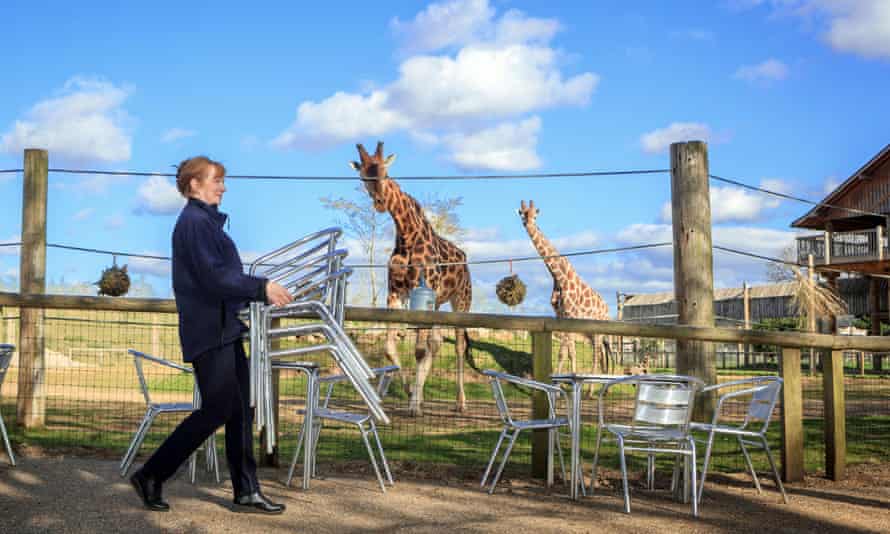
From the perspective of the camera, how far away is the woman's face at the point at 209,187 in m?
4.06

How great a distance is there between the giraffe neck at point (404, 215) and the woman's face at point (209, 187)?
257 inches

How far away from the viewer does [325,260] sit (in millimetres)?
3961

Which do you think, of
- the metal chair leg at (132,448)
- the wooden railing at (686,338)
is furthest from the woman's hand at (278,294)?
the wooden railing at (686,338)

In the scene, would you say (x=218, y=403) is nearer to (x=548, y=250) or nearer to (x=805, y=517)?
(x=805, y=517)

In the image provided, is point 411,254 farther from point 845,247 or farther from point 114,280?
point 845,247

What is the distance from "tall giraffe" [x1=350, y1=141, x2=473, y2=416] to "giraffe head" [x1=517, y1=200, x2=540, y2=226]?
1.97 metres

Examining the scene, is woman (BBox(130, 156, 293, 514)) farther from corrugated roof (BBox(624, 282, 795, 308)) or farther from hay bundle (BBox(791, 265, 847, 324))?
corrugated roof (BBox(624, 282, 795, 308))

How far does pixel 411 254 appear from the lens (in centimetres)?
1082

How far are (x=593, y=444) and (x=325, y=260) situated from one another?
4152 millimetres

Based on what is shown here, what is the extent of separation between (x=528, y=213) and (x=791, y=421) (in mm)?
7370

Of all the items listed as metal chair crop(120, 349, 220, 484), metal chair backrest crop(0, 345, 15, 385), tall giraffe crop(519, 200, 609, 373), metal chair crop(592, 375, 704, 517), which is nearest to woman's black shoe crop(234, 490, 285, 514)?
metal chair crop(120, 349, 220, 484)

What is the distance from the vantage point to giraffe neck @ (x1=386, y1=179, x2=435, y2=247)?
10719 mm

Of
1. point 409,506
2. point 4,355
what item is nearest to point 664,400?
point 409,506

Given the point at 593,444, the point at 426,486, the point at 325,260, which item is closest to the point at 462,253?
→ the point at 593,444
